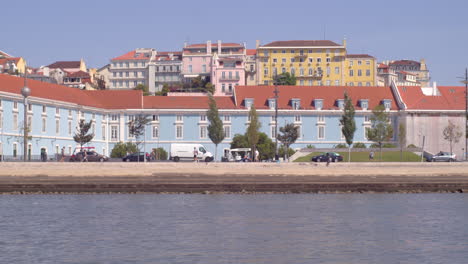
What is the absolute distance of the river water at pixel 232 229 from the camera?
1164 inches

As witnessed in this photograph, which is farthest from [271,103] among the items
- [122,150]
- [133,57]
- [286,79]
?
[133,57]

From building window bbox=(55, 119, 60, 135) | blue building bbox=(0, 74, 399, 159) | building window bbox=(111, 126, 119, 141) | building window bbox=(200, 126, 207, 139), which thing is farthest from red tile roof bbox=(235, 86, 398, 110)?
building window bbox=(55, 119, 60, 135)

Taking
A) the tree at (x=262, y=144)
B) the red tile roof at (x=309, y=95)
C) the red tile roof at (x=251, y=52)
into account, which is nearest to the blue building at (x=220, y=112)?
the red tile roof at (x=309, y=95)

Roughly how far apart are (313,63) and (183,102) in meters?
60.2

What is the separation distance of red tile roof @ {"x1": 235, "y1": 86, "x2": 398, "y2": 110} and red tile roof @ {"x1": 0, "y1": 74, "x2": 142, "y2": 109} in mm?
14026

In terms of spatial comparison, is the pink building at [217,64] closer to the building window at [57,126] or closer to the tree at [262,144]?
the tree at [262,144]

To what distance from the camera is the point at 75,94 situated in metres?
111

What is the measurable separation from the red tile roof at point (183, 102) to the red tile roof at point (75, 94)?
169 cm

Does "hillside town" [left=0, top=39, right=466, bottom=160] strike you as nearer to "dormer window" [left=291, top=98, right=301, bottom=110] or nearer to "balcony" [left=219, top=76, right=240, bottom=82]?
"dormer window" [left=291, top=98, right=301, bottom=110]

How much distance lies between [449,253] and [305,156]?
68829 millimetres

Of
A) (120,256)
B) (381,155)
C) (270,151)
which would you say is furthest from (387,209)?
(270,151)

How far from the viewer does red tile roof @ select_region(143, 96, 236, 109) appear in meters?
114

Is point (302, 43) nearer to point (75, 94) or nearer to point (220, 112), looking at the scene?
point (220, 112)

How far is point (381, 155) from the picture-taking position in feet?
313
